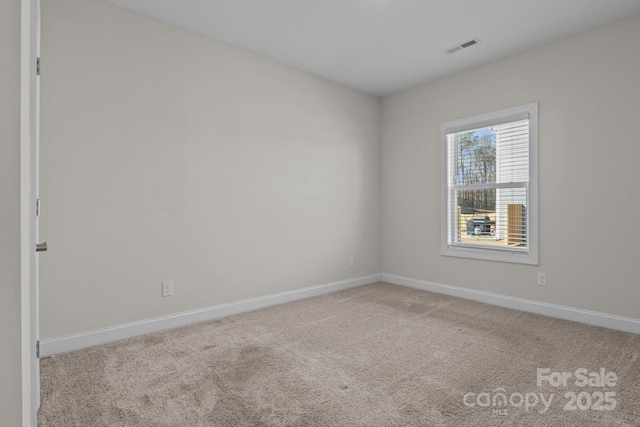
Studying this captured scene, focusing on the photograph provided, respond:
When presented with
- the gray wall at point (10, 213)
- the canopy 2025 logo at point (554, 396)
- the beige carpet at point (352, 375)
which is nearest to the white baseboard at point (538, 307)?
the beige carpet at point (352, 375)

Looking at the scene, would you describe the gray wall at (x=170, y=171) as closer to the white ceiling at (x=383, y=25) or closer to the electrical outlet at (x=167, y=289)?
the electrical outlet at (x=167, y=289)

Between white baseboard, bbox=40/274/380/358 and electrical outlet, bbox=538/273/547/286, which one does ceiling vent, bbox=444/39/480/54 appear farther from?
white baseboard, bbox=40/274/380/358

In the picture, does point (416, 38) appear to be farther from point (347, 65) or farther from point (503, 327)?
point (503, 327)

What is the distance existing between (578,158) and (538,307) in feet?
4.75

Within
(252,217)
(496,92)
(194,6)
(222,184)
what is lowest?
(252,217)

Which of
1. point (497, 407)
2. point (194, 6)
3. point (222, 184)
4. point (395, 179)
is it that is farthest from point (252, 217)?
point (497, 407)

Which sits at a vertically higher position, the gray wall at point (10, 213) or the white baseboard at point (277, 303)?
the gray wall at point (10, 213)

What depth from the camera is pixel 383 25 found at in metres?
2.88

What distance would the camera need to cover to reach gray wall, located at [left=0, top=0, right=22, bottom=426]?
702mm

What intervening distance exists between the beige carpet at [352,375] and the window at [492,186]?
89 centimetres

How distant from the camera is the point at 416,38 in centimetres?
307

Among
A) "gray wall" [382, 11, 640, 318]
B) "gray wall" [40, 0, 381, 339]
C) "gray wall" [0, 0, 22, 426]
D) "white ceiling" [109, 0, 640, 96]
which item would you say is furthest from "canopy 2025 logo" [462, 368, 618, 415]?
"white ceiling" [109, 0, 640, 96]

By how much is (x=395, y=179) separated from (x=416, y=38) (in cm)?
188

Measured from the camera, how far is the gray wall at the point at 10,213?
2.30 ft
